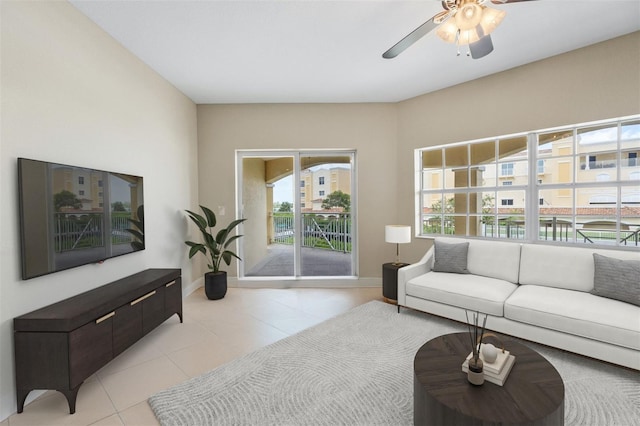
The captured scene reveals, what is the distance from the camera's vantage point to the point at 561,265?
9.73 ft

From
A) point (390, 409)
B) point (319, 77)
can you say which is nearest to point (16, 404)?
point (390, 409)

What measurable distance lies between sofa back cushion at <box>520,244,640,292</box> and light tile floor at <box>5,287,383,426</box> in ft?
6.13

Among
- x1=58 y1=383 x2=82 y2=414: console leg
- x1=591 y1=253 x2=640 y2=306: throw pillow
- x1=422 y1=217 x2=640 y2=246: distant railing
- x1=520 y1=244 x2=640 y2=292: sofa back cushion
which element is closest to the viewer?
x1=58 y1=383 x2=82 y2=414: console leg

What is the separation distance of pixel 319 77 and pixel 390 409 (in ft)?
11.7

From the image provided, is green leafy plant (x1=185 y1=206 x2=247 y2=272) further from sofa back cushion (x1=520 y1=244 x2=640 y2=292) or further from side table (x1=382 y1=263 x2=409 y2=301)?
sofa back cushion (x1=520 y1=244 x2=640 y2=292)

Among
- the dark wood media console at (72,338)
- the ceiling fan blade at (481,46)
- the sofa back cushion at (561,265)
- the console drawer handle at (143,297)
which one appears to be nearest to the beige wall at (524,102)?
the sofa back cushion at (561,265)

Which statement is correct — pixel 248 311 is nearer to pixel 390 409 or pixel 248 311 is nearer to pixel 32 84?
pixel 390 409

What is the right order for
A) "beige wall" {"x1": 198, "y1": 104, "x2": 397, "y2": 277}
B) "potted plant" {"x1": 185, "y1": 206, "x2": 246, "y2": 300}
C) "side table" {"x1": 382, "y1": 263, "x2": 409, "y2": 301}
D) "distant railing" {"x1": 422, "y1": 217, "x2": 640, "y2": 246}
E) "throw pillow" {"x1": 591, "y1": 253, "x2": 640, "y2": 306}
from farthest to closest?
"beige wall" {"x1": 198, "y1": 104, "x2": 397, "y2": 277} → "potted plant" {"x1": 185, "y1": 206, "x2": 246, "y2": 300} → "side table" {"x1": 382, "y1": 263, "x2": 409, "y2": 301} → "distant railing" {"x1": 422, "y1": 217, "x2": 640, "y2": 246} → "throw pillow" {"x1": 591, "y1": 253, "x2": 640, "y2": 306}

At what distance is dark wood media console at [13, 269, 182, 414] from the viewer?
1896 mm

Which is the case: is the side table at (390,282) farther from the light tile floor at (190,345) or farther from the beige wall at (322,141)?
the beige wall at (322,141)

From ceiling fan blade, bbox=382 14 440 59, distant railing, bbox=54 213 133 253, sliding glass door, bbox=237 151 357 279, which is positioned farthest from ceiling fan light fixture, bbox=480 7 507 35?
distant railing, bbox=54 213 133 253

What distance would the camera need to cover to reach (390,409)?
6.27 feet

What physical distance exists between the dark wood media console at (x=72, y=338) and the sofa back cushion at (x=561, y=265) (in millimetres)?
3901

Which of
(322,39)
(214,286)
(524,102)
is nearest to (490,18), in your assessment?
(322,39)
